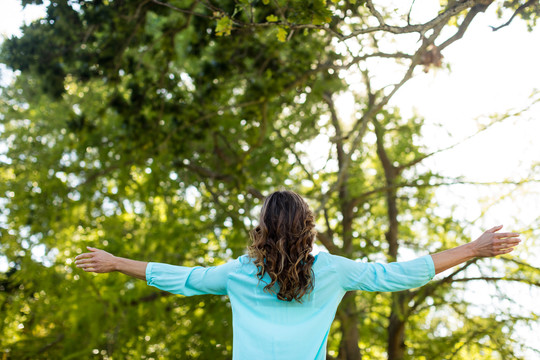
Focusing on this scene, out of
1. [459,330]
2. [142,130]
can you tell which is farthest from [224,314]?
[459,330]

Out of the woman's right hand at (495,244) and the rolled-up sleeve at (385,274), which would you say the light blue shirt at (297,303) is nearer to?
the rolled-up sleeve at (385,274)

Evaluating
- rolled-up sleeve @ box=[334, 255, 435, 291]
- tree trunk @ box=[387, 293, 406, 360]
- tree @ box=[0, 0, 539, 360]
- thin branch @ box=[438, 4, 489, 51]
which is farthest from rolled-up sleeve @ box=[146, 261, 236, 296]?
tree trunk @ box=[387, 293, 406, 360]

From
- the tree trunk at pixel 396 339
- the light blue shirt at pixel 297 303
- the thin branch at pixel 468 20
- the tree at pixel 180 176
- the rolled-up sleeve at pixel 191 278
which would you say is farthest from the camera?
the tree trunk at pixel 396 339

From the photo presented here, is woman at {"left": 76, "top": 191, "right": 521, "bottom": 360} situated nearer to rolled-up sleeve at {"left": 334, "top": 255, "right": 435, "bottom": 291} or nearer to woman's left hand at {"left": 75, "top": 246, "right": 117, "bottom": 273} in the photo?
rolled-up sleeve at {"left": 334, "top": 255, "right": 435, "bottom": 291}

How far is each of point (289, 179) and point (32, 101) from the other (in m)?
3.79

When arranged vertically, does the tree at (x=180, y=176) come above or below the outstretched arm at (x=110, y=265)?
above

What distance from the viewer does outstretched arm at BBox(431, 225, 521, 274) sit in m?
2.11

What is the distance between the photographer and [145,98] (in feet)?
19.8

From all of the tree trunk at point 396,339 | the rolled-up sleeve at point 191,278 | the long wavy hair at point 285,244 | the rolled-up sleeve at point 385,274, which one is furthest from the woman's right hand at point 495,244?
the tree trunk at point 396,339

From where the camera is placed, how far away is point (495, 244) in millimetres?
2113

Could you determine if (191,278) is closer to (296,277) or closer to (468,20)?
(296,277)

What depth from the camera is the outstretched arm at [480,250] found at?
83.0 inches

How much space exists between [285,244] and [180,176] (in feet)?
16.8

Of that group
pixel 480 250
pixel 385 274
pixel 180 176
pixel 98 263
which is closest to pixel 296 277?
pixel 385 274
